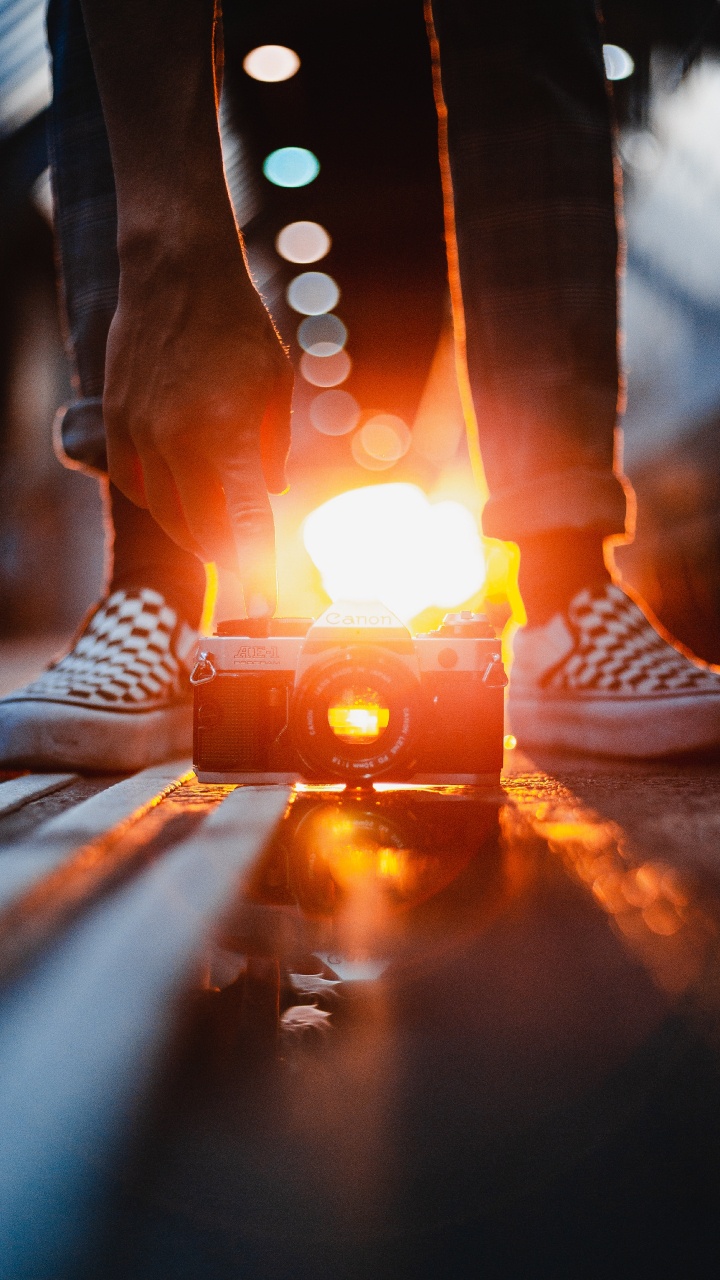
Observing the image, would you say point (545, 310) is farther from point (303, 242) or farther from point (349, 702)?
point (303, 242)

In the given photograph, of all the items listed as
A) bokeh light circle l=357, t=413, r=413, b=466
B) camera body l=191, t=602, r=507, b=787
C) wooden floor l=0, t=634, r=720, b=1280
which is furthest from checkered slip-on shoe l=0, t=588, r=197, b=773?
bokeh light circle l=357, t=413, r=413, b=466

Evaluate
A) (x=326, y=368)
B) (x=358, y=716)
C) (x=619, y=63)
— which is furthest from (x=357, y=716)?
(x=326, y=368)

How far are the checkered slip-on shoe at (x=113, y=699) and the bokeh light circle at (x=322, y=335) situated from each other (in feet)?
10.3

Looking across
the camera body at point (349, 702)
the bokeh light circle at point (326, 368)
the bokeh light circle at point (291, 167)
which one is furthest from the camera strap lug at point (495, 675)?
the bokeh light circle at point (326, 368)

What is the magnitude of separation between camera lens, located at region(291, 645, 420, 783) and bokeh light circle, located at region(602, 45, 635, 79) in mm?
2039

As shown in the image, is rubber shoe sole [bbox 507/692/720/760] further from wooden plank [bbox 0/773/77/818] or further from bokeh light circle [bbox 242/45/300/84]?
bokeh light circle [bbox 242/45/300/84]

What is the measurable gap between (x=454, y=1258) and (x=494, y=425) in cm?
78

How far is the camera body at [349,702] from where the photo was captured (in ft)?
2.02

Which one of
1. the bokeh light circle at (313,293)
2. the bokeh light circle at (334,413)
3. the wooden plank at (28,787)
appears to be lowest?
the wooden plank at (28,787)

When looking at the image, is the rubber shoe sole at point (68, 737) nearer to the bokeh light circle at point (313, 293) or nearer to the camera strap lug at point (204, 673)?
the camera strap lug at point (204, 673)

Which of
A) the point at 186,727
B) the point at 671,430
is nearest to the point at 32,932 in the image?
the point at 186,727

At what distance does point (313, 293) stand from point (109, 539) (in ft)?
10.5

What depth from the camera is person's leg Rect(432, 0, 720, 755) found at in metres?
0.78

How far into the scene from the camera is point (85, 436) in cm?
81
